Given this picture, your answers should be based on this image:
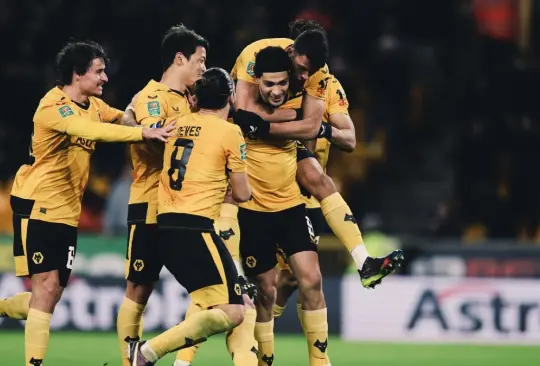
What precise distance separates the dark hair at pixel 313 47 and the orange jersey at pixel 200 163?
985 mm

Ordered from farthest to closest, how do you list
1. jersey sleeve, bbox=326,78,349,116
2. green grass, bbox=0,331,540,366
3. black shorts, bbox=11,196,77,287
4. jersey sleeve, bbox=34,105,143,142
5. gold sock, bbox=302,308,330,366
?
green grass, bbox=0,331,540,366 → jersey sleeve, bbox=326,78,349,116 → gold sock, bbox=302,308,330,366 → black shorts, bbox=11,196,77,287 → jersey sleeve, bbox=34,105,143,142

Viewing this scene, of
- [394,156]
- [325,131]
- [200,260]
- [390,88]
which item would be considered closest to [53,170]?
[200,260]

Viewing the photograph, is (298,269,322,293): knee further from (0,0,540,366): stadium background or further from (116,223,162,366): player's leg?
→ (0,0,540,366): stadium background

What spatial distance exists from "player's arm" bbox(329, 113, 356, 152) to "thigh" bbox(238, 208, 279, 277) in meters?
0.72

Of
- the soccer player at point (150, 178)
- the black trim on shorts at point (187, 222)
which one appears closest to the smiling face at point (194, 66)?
the soccer player at point (150, 178)

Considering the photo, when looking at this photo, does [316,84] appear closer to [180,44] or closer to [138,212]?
[180,44]

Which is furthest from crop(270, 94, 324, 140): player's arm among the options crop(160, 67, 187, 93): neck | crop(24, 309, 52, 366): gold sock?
crop(24, 309, 52, 366): gold sock

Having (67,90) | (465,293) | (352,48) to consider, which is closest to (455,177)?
(352,48)

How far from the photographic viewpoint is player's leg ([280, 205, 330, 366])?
9.05 meters

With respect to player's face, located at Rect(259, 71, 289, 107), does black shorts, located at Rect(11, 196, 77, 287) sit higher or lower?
lower

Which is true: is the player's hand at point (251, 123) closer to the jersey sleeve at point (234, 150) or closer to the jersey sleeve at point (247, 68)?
the jersey sleeve at point (247, 68)

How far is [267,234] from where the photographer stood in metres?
9.16

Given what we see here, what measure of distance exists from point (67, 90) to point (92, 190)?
7.40 meters

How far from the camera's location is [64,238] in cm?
891
